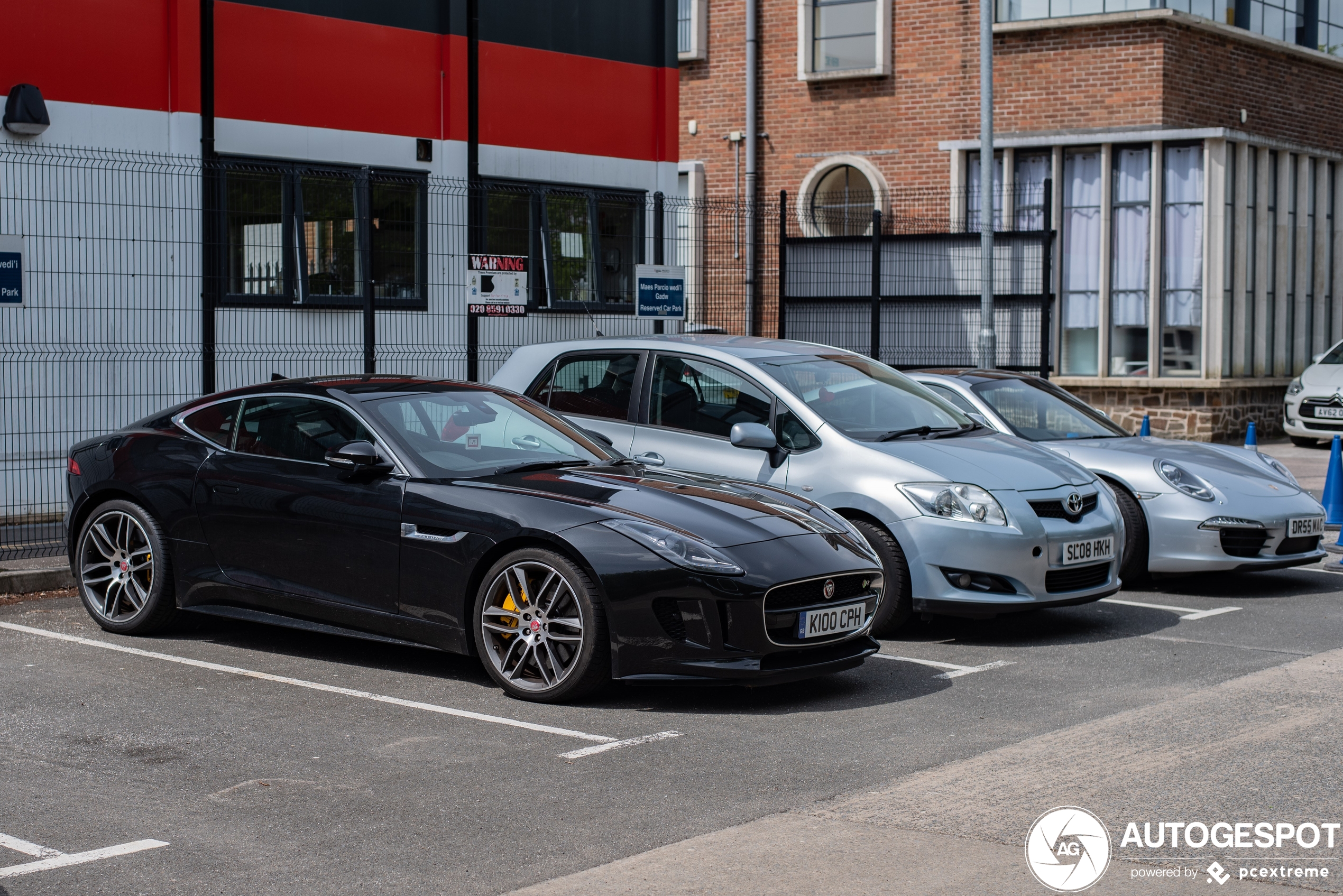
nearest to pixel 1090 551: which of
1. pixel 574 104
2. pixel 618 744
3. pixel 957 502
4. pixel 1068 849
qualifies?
pixel 957 502

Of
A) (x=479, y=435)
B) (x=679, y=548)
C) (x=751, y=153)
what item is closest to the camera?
(x=679, y=548)

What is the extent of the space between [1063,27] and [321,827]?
20447 millimetres

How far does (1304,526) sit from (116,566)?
7.40 meters

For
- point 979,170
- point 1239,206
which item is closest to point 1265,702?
point 1239,206

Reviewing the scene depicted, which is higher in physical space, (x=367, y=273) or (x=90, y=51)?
(x=90, y=51)

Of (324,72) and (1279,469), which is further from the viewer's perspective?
(324,72)

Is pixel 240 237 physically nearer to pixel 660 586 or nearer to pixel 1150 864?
pixel 660 586

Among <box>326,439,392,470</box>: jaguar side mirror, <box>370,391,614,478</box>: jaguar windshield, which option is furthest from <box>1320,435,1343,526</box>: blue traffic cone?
<box>326,439,392,470</box>: jaguar side mirror

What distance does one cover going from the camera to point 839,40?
83.6 ft

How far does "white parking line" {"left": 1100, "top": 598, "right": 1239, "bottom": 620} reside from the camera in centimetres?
929

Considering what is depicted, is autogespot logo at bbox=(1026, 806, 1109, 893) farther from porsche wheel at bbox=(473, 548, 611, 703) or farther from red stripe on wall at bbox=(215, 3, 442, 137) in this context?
red stripe on wall at bbox=(215, 3, 442, 137)

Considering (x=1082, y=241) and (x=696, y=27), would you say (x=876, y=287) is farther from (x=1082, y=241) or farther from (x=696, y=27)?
(x=696, y=27)

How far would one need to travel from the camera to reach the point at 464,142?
51.0ft

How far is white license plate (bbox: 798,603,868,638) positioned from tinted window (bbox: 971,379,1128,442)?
390 cm
